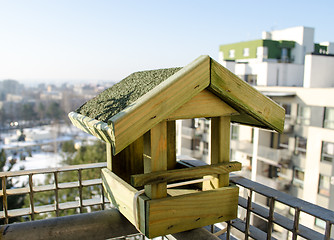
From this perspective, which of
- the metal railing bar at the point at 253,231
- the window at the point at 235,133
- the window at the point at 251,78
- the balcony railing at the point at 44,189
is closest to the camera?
the metal railing bar at the point at 253,231

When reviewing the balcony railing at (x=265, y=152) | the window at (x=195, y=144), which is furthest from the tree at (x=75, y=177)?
the balcony railing at (x=265, y=152)

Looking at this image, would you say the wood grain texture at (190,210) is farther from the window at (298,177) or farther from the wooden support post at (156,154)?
the window at (298,177)

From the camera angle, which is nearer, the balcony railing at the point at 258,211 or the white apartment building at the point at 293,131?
the balcony railing at the point at 258,211

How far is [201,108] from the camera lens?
5.16ft

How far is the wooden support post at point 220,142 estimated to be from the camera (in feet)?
5.59

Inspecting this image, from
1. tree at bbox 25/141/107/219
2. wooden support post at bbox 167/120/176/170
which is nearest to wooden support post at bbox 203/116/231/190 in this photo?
wooden support post at bbox 167/120/176/170

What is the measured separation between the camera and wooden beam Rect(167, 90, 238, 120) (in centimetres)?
152

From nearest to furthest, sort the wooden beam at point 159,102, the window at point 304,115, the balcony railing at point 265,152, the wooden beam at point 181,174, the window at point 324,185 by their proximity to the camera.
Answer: the wooden beam at point 159,102
the wooden beam at point 181,174
the window at point 324,185
the window at point 304,115
the balcony railing at point 265,152

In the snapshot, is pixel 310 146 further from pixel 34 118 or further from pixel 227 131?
pixel 34 118

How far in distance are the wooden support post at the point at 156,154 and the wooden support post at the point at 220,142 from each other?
0.35 m

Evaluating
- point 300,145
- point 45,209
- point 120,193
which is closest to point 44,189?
point 45,209

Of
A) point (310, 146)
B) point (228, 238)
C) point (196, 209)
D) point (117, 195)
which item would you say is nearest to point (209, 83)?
point (196, 209)

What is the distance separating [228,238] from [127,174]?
0.82 metres

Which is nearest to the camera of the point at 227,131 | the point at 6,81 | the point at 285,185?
the point at 227,131
